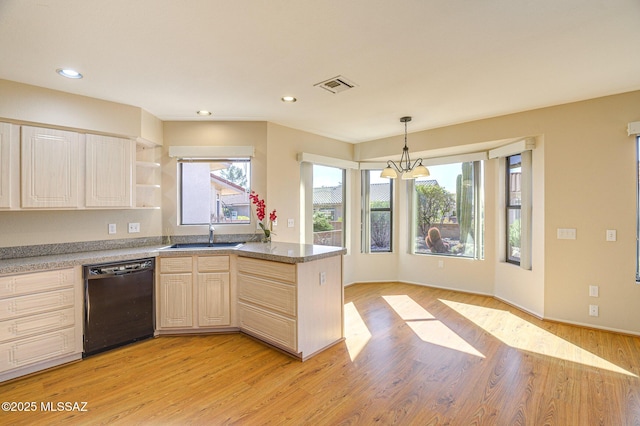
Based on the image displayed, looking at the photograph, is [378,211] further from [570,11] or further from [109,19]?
[109,19]

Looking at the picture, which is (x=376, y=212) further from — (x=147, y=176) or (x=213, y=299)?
(x=147, y=176)

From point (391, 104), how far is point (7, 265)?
3846 mm

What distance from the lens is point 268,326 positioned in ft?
9.41

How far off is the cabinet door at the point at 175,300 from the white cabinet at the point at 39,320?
692mm

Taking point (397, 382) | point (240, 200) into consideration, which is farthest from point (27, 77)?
point (397, 382)

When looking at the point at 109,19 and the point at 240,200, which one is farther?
the point at 240,200

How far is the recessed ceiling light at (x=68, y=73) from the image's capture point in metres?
2.45

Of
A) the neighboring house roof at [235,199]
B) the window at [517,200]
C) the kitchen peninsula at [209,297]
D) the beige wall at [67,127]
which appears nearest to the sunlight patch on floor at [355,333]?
the kitchen peninsula at [209,297]

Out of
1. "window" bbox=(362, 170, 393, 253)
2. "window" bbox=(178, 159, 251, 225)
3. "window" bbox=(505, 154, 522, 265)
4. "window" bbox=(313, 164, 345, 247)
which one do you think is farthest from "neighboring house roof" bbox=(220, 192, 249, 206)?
"window" bbox=(505, 154, 522, 265)

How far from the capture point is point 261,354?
2791mm

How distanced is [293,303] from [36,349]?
2144 millimetres

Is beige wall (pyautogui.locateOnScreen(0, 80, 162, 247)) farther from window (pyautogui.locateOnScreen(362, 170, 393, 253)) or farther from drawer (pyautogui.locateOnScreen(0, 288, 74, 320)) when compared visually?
window (pyautogui.locateOnScreen(362, 170, 393, 253))

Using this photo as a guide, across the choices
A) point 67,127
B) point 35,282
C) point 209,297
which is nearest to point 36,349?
point 35,282

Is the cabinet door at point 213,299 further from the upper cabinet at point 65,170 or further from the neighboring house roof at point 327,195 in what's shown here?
the neighboring house roof at point 327,195
